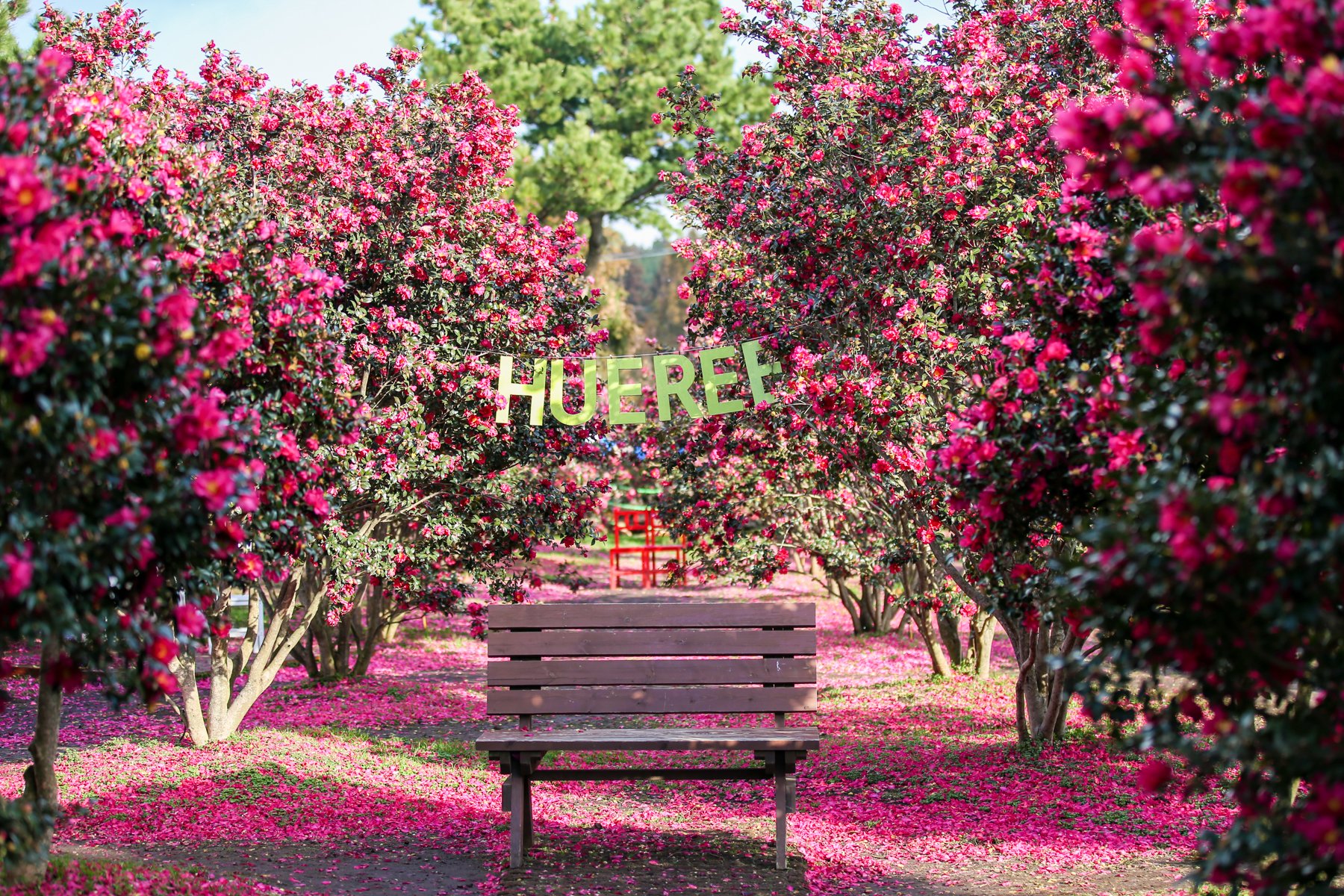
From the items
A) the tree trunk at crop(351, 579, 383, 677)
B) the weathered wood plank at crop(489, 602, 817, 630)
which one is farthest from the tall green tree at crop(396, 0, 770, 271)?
the weathered wood plank at crop(489, 602, 817, 630)

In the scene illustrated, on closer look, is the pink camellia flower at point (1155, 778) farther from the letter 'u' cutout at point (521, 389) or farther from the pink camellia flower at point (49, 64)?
the letter 'u' cutout at point (521, 389)

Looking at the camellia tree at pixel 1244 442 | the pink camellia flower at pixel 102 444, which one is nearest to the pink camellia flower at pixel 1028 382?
the camellia tree at pixel 1244 442

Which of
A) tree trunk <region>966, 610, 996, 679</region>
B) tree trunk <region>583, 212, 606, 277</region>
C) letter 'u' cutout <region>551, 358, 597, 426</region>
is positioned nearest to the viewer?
letter 'u' cutout <region>551, 358, 597, 426</region>

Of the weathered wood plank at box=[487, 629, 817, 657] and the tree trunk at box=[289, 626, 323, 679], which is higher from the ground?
the weathered wood plank at box=[487, 629, 817, 657]

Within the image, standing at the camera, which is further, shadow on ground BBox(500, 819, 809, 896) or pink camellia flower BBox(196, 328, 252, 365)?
shadow on ground BBox(500, 819, 809, 896)

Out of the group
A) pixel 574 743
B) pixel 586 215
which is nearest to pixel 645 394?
pixel 574 743

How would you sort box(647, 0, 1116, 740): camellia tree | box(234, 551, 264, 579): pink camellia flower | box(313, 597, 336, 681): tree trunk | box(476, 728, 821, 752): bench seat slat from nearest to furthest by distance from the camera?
box(234, 551, 264, 579): pink camellia flower
box(476, 728, 821, 752): bench seat slat
box(647, 0, 1116, 740): camellia tree
box(313, 597, 336, 681): tree trunk

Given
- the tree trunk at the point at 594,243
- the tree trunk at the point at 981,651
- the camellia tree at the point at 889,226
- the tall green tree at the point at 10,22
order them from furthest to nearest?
the tree trunk at the point at 594,243
the tree trunk at the point at 981,651
the tall green tree at the point at 10,22
the camellia tree at the point at 889,226

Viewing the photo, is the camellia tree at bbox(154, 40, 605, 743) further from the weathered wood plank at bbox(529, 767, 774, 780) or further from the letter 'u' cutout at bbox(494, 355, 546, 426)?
the weathered wood plank at bbox(529, 767, 774, 780)

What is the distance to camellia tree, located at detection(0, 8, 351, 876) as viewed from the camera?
2.40 m

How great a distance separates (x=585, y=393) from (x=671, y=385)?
2.27 ft

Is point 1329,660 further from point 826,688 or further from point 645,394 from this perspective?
point 645,394

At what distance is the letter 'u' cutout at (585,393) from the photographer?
7812 mm

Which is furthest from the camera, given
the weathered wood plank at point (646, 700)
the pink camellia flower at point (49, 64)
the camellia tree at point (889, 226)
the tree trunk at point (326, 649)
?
the tree trunk at point (326, 649)
